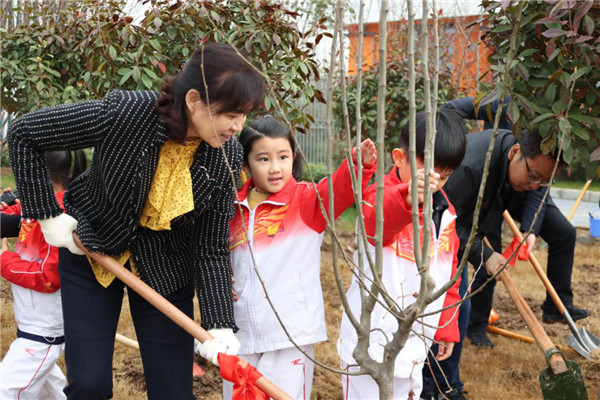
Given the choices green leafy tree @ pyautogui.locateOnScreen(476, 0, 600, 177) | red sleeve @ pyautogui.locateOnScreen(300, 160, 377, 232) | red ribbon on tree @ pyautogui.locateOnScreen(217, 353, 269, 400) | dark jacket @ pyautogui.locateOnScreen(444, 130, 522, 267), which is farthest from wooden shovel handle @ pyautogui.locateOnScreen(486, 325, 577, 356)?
red ribbon on tree @ pyautogui.locateOnScreen(217, 353, 269, 400)

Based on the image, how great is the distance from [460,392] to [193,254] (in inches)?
71.6

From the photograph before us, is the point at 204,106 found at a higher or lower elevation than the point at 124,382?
higher

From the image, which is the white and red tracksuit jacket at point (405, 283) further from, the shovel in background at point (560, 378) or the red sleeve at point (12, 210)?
the red sleeve at point (12, 210)

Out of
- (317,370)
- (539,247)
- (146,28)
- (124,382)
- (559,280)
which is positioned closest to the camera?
(146,28)

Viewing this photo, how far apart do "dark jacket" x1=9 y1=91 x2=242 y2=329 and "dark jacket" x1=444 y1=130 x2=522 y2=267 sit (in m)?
1.39

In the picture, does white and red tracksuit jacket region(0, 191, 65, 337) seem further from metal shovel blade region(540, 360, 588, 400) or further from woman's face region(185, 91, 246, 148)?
metal shovel blade region(540, 360, 588, 400)

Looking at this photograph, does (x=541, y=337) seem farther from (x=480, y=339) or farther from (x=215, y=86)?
(x=215, y=86)

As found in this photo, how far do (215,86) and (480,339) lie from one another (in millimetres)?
3154

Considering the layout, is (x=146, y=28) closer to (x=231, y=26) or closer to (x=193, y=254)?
(x=231, y=26)

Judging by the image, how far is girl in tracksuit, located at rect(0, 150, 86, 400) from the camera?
8.87 ft

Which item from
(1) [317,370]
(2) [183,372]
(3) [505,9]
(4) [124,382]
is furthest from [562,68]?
(4) [124,382]

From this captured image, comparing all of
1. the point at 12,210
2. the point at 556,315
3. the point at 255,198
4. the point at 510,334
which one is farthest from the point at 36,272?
the point at 556,315

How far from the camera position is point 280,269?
2553 millimetres

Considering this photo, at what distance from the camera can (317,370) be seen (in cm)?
364
